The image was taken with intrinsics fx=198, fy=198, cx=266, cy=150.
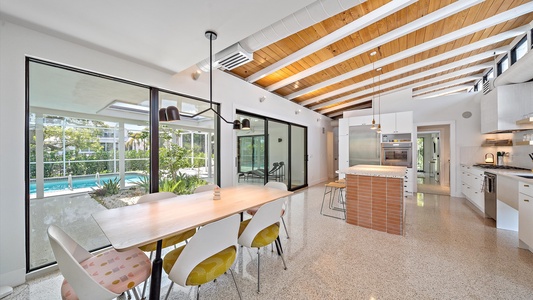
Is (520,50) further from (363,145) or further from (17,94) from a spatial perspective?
(17,94)

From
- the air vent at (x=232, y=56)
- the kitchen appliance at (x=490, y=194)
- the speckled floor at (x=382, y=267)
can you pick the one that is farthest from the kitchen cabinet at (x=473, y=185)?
the air vent at (x=232, y=56)

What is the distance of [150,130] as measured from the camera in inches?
112

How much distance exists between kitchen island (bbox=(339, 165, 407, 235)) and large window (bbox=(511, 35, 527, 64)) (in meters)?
3.26

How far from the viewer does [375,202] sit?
3.14 metres

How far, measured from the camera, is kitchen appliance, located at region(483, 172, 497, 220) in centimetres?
323

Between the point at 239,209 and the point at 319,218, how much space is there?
7.62 ft

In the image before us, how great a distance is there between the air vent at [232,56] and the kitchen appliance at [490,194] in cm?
435

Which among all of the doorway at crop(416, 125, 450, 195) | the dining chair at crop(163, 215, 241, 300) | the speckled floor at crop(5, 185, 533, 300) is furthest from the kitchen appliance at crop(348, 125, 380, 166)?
the dining chair at crop(163, 215, 241, 300)

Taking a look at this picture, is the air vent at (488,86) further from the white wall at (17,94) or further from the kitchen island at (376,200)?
the white wall at (17,94)

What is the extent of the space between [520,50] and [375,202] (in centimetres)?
406

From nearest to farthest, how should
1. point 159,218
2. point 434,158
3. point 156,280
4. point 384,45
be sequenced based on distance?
point 156,280 → point 159,218 → point 384,45 → point 434,158

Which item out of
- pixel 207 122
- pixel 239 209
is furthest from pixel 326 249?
pixel 207 122

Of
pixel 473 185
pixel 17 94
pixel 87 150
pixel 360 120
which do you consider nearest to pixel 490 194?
pixel 473 185

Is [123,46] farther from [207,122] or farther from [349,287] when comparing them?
[349,287]
